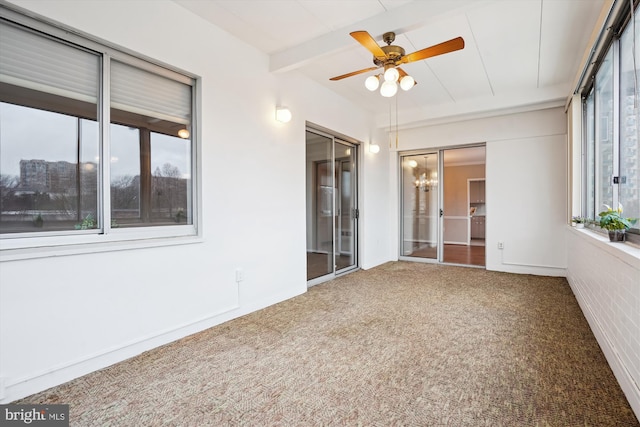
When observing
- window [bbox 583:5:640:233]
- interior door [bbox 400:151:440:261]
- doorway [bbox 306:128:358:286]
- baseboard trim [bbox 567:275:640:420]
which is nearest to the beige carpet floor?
baseboard trim [bbox 567:275:640:420]

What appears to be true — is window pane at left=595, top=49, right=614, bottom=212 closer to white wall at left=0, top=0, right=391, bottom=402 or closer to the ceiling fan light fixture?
the ceiling fan light fixture

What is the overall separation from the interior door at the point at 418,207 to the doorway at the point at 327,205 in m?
1.63

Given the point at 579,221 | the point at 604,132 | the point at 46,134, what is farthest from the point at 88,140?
the point at 579,221

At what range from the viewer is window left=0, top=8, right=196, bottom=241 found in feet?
6.48

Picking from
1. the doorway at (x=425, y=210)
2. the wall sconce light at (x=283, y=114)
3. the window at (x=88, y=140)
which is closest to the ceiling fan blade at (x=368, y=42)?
the wall sconce light at (x=283, y=114)

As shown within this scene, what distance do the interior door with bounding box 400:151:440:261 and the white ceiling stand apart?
1.82 metres

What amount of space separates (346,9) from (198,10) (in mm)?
1270

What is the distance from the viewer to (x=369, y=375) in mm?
2084

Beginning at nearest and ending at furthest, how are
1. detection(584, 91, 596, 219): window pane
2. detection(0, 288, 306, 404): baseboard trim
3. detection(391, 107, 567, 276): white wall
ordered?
detection(0, 288, 306, 404): baseboard trim < detection(584, 91, 596, 219): window pane < detection(391, 107, 567, 276): white wall

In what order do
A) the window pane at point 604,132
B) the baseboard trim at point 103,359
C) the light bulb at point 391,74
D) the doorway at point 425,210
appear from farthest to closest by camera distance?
1. the doorway at point 425,210
2. the window pane at point 604,132
3. the light bulb at point 391,74
4. the baseboard trim at point 103,359

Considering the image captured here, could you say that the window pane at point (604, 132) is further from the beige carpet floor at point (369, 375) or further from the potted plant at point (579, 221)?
the beige carpet floor at point (369, 375)

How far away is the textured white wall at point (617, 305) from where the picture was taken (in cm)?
175

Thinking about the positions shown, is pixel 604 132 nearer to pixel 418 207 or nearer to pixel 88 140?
pixel 418 207

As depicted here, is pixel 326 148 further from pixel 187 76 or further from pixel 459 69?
pixel 187 76
